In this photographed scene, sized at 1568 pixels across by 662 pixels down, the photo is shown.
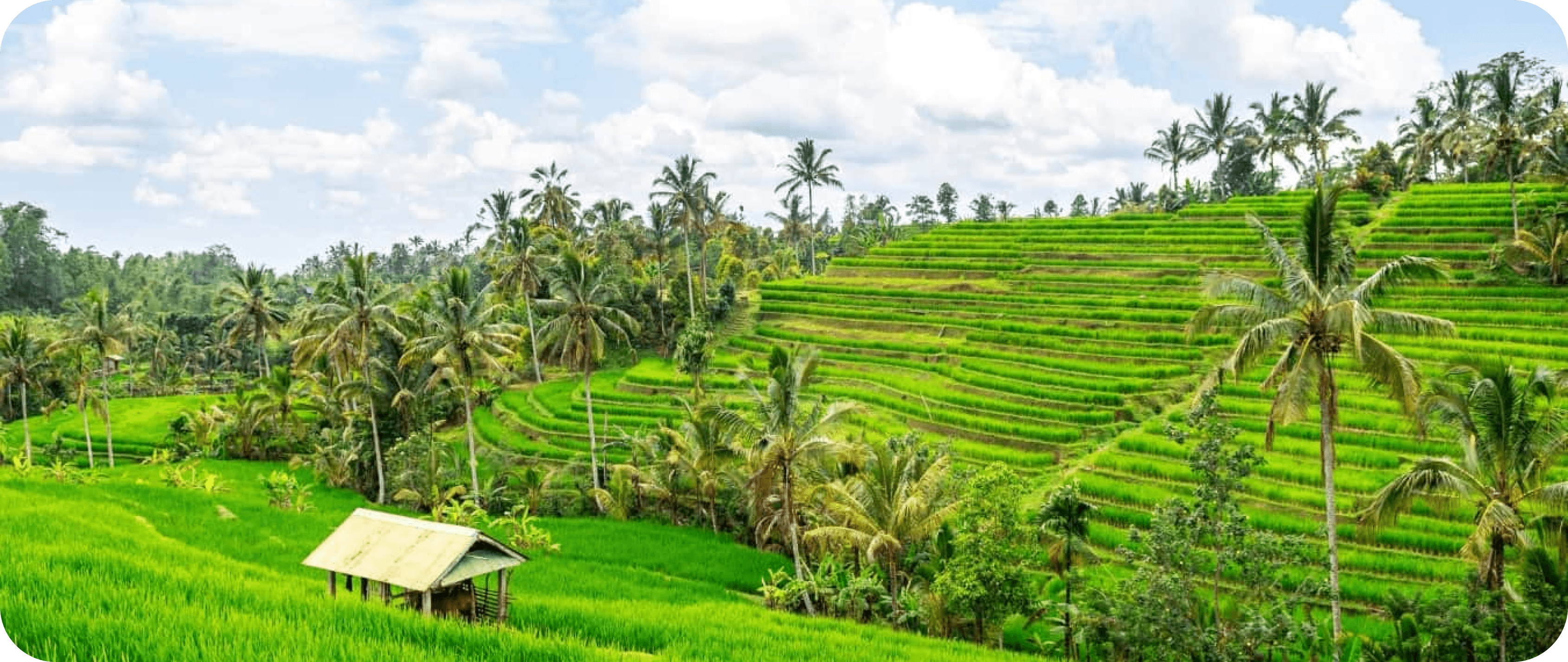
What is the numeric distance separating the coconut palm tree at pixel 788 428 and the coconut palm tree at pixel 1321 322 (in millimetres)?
8342

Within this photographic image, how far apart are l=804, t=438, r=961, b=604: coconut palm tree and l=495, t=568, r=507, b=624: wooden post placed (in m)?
7.20

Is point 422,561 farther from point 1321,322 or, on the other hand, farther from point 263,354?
point 263,354

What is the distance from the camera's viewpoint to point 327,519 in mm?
23328

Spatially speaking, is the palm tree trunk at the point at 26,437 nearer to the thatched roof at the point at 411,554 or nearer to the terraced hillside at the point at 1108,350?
the terraced hillside at the point at 1108,350

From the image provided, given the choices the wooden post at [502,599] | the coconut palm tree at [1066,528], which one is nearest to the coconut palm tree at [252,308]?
the wooden post at [502,599]

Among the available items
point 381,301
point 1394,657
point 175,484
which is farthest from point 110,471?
point 1394,657

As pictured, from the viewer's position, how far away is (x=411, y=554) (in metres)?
11.5

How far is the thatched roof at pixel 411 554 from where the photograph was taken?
11109 mm

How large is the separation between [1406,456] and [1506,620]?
9.84 meters

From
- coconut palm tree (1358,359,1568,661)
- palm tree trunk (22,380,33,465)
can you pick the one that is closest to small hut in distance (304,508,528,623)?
coconut palm tree (1358,359,1568,661)

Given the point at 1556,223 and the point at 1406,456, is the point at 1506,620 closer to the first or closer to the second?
Result: the point at 1406,456

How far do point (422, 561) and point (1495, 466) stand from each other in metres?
15.9

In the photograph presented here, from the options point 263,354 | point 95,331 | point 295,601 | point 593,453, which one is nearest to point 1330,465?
point 295,601

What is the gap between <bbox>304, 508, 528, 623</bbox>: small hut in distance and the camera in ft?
36.6
